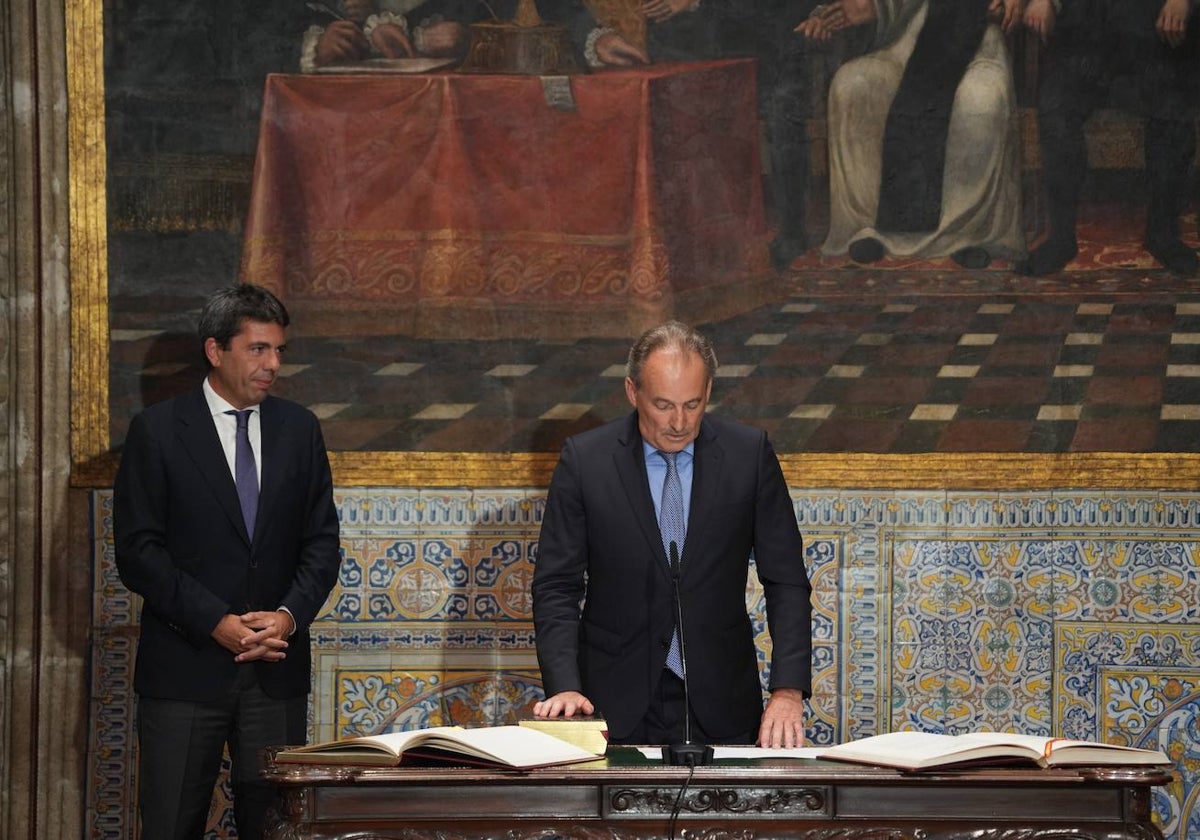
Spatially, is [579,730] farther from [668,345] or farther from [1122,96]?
[1122,96]

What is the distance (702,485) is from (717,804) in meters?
1.07

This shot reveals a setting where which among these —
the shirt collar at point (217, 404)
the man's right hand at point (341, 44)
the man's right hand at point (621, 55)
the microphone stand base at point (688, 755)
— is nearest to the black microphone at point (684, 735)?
the microphone stand base at point (688, 755)

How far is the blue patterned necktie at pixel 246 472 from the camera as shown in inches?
185

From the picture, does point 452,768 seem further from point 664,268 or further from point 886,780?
point 664,268

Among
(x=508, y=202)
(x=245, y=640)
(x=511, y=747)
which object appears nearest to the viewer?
(x=511, y=747)

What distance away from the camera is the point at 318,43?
5.77m

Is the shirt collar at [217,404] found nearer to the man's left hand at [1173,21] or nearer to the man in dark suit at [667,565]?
the man in dark suit at [667,565]

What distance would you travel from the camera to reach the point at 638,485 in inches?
157

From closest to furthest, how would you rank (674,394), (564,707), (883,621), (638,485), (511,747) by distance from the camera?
(511,747), (564,707), (674,394), (638,485), (883,621)

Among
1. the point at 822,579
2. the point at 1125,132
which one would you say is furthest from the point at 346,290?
the point at 1125,132

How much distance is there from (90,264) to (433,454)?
143 centimetres

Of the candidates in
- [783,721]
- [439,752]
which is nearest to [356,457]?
[783,721]

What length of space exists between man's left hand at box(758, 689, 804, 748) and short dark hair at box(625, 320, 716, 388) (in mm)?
806

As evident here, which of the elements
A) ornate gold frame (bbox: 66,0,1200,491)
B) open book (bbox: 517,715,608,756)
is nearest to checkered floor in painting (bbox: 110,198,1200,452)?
ornate gold frame (bbox: 66,0,1200,491)
